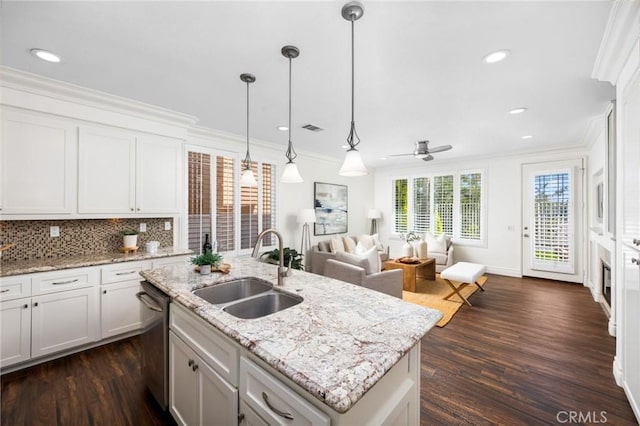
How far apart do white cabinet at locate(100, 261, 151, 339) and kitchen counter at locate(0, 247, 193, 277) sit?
79 millimetres

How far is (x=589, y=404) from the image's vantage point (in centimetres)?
198

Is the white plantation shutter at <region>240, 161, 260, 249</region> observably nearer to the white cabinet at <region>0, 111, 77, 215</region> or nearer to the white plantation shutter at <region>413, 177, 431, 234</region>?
the white cabinet at <region>0, 111, 77, 215</region>

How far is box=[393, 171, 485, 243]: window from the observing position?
6.09 meters

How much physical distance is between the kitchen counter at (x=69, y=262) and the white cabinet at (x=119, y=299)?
8 cm

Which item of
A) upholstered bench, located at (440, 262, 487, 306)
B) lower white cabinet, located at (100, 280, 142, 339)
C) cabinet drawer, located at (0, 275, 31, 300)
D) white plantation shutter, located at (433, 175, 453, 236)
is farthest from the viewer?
white plantation shutter, located at (433, 175, 453, 236)

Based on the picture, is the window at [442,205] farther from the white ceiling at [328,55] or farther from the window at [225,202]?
the window at [225,202]

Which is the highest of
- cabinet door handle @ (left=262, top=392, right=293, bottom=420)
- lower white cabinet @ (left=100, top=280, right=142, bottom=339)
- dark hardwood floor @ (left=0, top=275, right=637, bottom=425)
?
cabinet door handle @ (left=262, top=392, right=293, bottom=420)

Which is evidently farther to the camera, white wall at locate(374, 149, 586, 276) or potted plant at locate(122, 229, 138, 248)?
white wall at locate(374, 149, 586, 276)

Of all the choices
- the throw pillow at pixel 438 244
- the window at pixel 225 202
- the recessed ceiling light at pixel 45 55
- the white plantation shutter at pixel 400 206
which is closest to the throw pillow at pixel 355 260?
the window at pixel 225 202

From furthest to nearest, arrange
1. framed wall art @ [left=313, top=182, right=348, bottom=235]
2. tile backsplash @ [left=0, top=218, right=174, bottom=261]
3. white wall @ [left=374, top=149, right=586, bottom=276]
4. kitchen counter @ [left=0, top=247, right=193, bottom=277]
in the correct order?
1. framed wall art @ [left=313, top=182, right=348, bottom=235]
2. white wall @ [left=374, top=149, right=586, bottom=276]
3. tile backsplash @ [left=0, top=218, right=174, bottom=261]
4. kitchen counter @ [left=0, top=247, right=193, bottom=277]

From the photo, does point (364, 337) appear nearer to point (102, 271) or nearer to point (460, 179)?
point (102, 271)

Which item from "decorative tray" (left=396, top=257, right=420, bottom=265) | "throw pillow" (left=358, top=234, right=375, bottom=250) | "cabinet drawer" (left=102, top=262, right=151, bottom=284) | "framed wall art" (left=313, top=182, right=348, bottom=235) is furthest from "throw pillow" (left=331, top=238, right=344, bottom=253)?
"cabinet drawer" (left=102, top=262, right=151, bottom=284)

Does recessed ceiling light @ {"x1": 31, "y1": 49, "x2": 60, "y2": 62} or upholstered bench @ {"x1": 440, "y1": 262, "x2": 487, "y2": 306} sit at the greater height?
recessed ceiling light @ {"x1": 31, "y1": 49, "x2": 60, "y2": 62}

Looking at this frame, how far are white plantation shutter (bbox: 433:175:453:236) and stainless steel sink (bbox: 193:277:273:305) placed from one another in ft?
18.3
